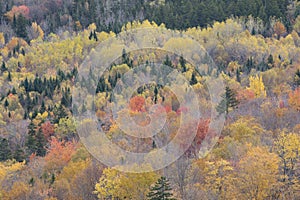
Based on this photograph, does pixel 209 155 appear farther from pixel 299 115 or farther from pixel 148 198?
pixel 299 115

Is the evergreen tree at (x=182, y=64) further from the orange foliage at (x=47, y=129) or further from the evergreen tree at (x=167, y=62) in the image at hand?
the orange foliage at (x=47, y=129)

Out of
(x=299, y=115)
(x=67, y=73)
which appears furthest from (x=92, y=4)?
(x=299, y=115)

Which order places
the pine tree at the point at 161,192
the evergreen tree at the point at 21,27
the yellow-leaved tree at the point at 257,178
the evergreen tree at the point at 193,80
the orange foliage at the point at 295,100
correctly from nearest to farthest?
the pine tree at the point at 161,192 → the yellow-leaved tree at the point at 257,178 → the orange foliage at the point at 295,100 → the evergreen tree at the point at 193,80 → the evergreen tree at the point at 21,27

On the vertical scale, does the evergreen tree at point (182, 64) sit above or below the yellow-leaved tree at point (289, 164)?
below

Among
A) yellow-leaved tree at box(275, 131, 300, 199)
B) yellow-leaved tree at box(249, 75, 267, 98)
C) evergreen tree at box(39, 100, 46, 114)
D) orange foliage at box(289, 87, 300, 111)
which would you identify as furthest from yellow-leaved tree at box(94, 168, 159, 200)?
evergreen tree at box(39, 100, 46, 114)

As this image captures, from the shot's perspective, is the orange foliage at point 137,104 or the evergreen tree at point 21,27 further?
the evergreen tree at point 21,27

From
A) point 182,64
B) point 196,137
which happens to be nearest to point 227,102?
point 196,137

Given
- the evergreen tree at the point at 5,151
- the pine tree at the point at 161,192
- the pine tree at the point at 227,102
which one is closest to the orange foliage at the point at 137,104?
the pine tree at the point at 227,102
